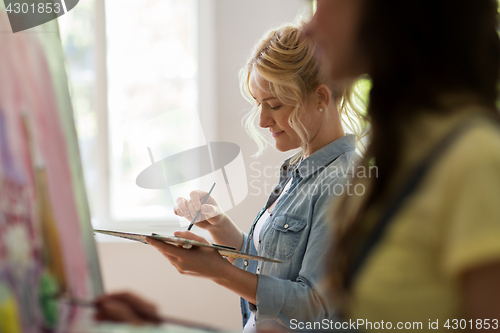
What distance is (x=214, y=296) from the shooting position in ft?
6.59

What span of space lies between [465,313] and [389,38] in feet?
0.85

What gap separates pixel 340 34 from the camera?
45 centimetres

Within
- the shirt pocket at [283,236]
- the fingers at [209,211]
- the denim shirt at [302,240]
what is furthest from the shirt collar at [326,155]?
the fingers at [209,211]

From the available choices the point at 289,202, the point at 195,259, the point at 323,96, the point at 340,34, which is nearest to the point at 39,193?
the point at 195,259

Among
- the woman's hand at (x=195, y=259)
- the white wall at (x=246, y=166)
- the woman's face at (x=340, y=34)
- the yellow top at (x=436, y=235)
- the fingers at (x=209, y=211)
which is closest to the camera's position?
the yellow top at (x=436, y=235)

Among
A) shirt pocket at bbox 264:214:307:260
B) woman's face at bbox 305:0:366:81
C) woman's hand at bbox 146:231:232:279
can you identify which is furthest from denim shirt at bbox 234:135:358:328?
woman's face at bbox 305:0:366:81

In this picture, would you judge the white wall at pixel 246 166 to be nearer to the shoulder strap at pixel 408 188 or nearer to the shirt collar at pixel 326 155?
the shirt collar at pixel 326 155

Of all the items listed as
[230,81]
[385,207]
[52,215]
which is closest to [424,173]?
[385,207]

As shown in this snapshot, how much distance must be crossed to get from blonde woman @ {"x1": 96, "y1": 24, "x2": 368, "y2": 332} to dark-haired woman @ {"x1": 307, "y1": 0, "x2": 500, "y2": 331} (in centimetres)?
38

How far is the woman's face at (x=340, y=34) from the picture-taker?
1.43 ft

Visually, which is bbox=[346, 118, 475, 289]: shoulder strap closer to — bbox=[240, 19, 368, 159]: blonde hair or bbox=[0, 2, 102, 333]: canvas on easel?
bbox=[0, 2, 102, 333]: canvas on easel

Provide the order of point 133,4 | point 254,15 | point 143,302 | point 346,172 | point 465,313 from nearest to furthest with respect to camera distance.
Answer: point 465,313 → point 143,302 → point 346,172 → point 254,15 → point 133,4

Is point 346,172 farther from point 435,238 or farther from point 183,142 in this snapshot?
point 183,142

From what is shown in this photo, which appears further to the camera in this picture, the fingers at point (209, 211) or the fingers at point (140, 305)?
the fingers at point (209, 211)
